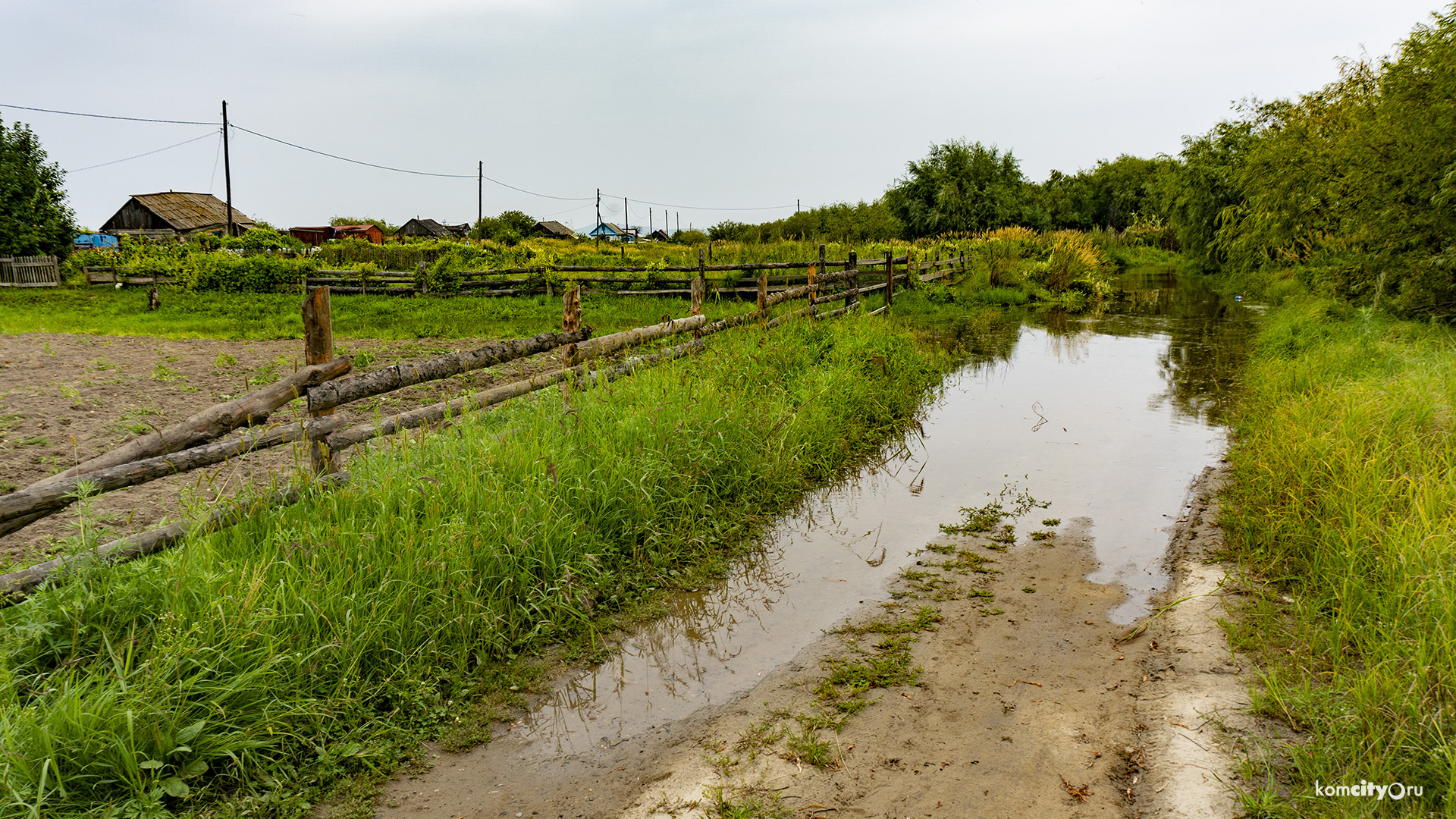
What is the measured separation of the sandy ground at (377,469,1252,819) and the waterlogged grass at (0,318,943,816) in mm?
442

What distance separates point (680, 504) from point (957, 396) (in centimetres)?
555

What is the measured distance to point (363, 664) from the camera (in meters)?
3.13

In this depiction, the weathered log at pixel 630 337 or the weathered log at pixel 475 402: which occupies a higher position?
the weathered log at pixel 630 337

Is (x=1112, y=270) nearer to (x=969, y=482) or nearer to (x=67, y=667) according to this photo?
(x=969, y=482)

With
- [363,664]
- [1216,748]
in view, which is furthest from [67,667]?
[1216,748]

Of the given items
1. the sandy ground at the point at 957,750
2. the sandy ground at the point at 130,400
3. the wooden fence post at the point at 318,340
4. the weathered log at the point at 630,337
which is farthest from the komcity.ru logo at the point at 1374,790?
the weathered log at the point at 630,337

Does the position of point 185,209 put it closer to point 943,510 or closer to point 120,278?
point 120,278

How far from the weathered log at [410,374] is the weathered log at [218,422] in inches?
3.5

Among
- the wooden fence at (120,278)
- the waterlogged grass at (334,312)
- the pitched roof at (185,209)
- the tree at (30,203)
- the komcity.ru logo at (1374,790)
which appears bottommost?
the komcity.ru logo at (1374,790)

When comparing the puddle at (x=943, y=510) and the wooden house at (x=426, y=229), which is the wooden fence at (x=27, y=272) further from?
the wooden house at (x=426, y=229)

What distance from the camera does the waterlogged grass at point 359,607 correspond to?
245 centimetres

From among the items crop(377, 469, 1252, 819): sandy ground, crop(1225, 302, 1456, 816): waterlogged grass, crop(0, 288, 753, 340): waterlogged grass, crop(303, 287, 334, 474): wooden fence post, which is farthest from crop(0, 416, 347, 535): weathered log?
crop(0, 288, 753, 340): waterlogged grass

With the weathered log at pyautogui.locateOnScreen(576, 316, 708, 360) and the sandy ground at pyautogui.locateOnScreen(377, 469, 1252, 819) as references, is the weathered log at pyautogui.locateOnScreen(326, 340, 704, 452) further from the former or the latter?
the sandy ground at pyautogui.locateOnScreen(377, 469, 1252, 819)

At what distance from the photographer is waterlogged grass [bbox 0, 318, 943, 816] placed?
96.4 inches
